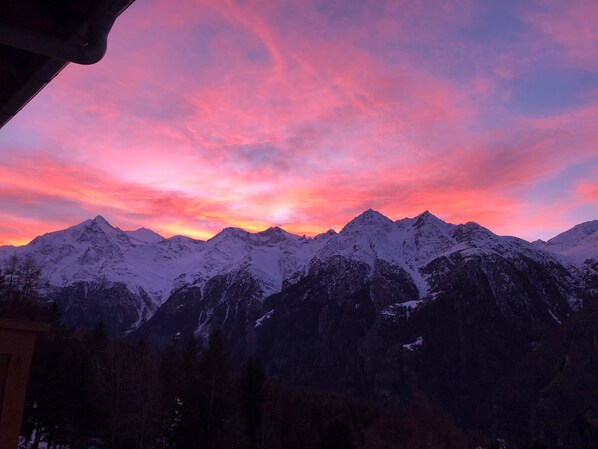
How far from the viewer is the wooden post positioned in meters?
10.5

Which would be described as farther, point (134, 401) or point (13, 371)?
point (134, 401)

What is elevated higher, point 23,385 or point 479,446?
point 23,385

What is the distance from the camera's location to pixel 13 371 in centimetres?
1066

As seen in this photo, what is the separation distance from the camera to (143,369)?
51.6 meters

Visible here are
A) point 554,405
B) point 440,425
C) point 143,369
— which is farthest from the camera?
point 554,405

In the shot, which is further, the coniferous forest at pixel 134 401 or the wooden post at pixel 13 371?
the coniferous forest at pixel 134 401

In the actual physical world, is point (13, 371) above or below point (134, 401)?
above

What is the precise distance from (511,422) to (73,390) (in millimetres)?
176847

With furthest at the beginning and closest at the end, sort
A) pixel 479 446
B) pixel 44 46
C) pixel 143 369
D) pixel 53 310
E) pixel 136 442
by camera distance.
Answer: pixel 479 446, pixel 53 310, pixel 143 369, pixel 136 442, pixel 44 46

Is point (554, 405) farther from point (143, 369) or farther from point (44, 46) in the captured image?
point (44, 46)

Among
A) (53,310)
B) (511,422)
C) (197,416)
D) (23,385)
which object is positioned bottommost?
(511,422)

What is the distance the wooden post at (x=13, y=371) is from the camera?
10523 millimetres

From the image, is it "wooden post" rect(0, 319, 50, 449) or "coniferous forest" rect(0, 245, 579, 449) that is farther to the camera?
"coniferous forest" rect(0, 245, 579, 449)

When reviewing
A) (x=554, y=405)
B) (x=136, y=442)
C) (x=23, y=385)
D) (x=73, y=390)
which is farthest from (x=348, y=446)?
(x=554, y=405)
